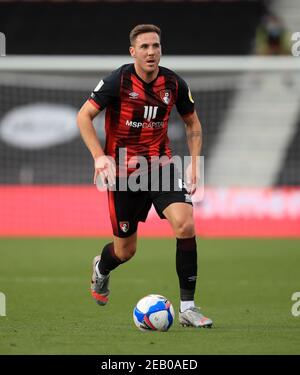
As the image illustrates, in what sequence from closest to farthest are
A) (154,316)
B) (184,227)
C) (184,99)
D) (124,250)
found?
(154,316), (184,227), (184,99), (124,250)

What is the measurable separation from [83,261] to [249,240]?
14.7 ft

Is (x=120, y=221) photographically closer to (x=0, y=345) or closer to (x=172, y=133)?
(x=0, y=345)

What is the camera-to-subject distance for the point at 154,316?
23.9 feet

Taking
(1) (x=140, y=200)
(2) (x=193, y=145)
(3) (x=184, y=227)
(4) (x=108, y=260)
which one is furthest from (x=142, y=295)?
(3) (x=184, y=227)

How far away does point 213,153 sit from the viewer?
75.8ft

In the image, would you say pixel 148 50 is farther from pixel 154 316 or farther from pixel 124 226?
pixel 154 316

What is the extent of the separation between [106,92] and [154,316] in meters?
1.88

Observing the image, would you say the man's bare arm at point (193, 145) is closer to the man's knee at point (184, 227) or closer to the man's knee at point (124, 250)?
the man's knee at point (184, 227)

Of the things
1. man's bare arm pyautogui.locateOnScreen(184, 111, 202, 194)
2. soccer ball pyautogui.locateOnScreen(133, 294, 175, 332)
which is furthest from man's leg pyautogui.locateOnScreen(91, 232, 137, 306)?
soccer ball pyautogui.locateOnScreen(133, 294, 175, 332)

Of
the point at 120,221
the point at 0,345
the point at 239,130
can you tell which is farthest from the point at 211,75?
the point at 0,345

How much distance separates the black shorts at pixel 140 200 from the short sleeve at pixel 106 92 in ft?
2.32

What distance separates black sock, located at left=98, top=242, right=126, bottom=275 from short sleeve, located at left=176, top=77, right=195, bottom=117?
1408 millimetres
